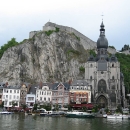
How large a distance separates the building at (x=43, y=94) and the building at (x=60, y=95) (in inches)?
53.1

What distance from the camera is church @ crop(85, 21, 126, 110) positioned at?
63944 mm

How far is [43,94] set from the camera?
62250 millimetres

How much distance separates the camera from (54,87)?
63469 mm

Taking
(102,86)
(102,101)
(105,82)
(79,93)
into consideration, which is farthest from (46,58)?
(102,101)

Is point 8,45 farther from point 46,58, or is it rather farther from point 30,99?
point 30,99

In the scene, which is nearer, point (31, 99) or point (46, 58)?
point (31, 99)

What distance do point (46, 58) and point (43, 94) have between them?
1864 centimetres

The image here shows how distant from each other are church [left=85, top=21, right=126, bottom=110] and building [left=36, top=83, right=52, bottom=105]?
12.2m

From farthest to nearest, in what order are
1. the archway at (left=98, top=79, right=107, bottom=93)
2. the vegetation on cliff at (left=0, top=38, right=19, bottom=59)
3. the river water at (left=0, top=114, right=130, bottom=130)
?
1. the vegetation on cliff at (left=0, top=38, right=19, bottom=59)
2. the archway at (left=98, top=79, right=107, bottom=93)
3. the river water at (left=0, top=114, right=130, bottom=130)

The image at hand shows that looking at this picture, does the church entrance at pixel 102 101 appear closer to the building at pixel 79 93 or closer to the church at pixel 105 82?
the church at pixel 105 82

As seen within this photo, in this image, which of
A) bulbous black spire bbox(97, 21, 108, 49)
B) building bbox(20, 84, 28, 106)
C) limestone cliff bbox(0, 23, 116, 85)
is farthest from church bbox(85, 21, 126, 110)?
building bbox(20, 84, 28, 106)

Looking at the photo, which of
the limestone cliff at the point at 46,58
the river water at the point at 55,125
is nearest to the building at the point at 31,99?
the limestone cliff at the point at 46,58

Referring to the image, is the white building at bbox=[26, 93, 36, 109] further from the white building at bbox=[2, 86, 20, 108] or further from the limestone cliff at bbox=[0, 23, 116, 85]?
the limestone cliff at bbox=[0, 23, 116, 85]

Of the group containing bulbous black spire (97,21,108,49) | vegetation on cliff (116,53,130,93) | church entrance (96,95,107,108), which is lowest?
church entrance (96,95,107,108)
